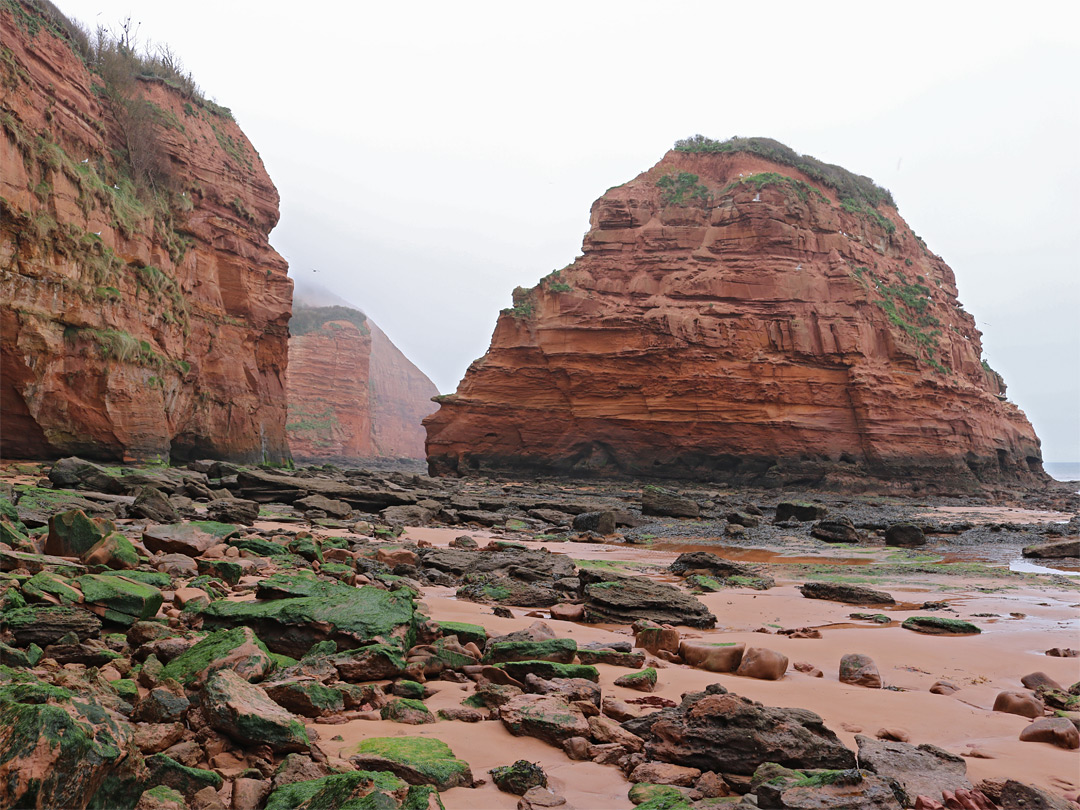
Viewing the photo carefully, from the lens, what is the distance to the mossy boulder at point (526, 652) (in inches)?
158

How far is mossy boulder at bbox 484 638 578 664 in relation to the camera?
158 inches

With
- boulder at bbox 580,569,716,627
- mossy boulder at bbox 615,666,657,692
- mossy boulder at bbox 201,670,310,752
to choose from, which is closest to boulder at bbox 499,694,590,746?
mossy boulder at bbox 615,666,657,692

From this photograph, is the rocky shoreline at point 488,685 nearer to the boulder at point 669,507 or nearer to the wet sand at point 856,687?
the wet sand at point 856,687

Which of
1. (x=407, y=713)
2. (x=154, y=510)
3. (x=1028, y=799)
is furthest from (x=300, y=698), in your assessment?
(x=154, y=510)

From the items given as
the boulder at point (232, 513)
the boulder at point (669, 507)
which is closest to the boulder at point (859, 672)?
the boulder at point (232, 513)

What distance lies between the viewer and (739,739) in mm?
2682

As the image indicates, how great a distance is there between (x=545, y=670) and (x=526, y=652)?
15.5 inches

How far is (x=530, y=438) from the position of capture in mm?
38312

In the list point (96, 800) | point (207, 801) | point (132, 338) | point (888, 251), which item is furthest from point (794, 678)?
point (888, 251)

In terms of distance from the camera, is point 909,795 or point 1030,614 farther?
point 1030,614

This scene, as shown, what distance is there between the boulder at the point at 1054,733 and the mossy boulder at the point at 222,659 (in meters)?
3.76

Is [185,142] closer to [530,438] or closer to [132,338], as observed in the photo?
[132,338]

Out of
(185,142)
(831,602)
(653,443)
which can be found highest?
(185,142)

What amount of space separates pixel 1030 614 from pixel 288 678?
7150mm
